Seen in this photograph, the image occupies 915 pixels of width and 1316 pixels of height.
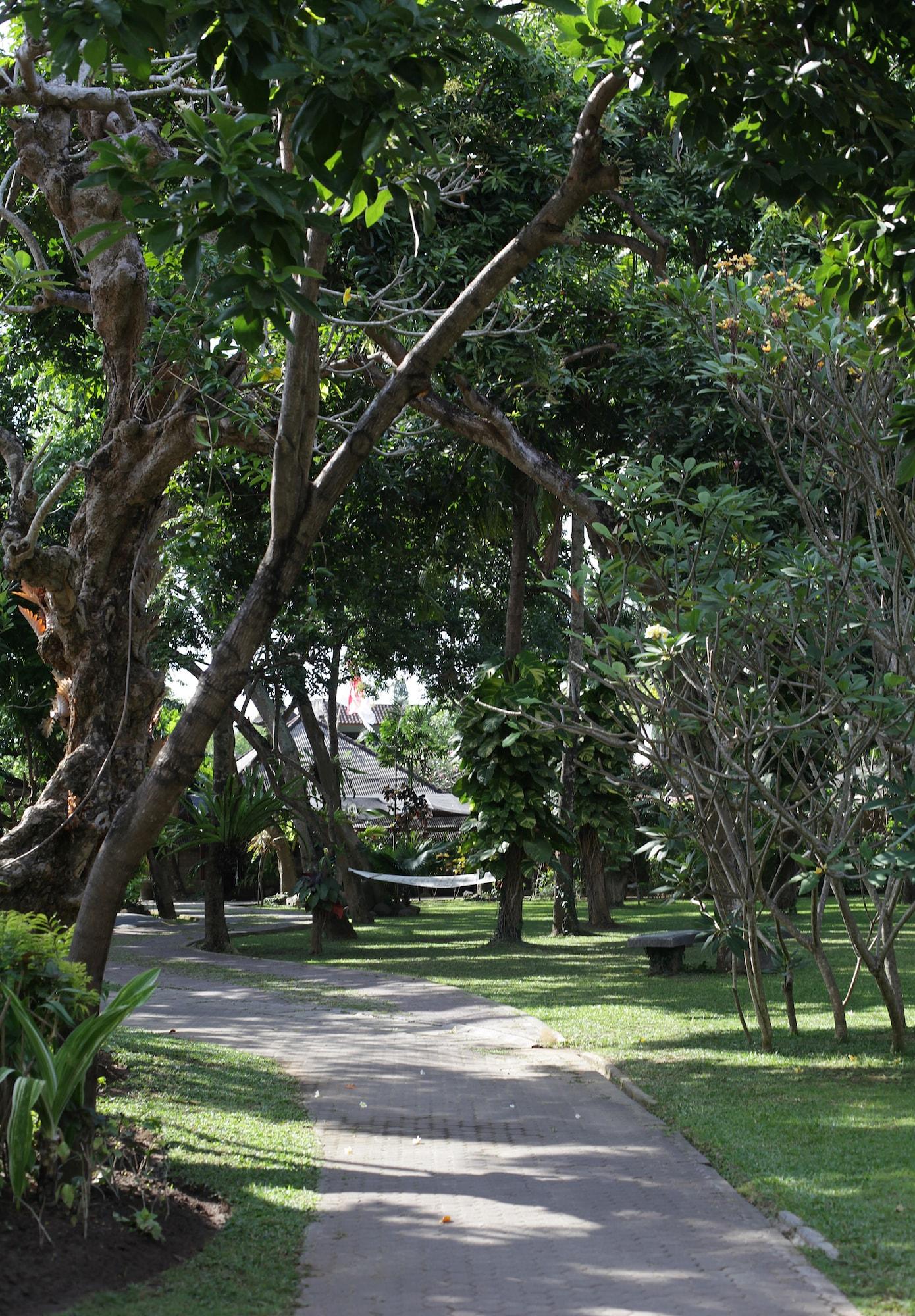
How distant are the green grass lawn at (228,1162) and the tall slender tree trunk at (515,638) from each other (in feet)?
26.6

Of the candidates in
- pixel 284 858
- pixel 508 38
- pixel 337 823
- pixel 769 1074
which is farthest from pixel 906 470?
pixel 284 858

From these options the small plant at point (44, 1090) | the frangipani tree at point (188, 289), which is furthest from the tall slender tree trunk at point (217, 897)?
the small plant at point (44, 1090)

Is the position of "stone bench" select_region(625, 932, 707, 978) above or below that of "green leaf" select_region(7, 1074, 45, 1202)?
below

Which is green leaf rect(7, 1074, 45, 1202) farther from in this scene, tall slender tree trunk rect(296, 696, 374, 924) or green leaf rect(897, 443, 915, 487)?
tall slender tree trunk rect(296, 696, 374, 924)

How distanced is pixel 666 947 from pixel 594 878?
7.43 m

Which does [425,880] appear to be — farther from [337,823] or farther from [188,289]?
[188,289]

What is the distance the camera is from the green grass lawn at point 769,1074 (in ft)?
16.5

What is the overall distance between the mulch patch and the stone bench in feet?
31.0

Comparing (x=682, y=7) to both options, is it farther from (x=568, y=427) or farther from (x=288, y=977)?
(x=288, y=977)

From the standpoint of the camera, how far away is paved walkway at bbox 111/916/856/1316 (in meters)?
4.34

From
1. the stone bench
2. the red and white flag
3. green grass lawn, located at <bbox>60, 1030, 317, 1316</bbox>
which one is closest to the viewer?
green grass lawn, located at <bbox>60, 1030, 317, 1316</bbox>

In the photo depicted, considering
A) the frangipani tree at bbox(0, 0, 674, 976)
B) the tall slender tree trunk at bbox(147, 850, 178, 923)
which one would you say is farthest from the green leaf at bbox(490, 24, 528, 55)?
the tall slender tree trunk at bbox(147, 850, 178, 923)

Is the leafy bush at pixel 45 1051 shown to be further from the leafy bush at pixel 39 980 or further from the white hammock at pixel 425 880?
the white hammock at pixel 425 880

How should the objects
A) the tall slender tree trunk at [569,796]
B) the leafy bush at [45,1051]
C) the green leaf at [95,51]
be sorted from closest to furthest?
the green leaf at [95,51] < the leafy bush at [45,1051] < the tall slender tree trunk at [569,796]
